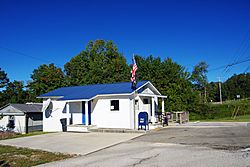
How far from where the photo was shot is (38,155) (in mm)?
11844

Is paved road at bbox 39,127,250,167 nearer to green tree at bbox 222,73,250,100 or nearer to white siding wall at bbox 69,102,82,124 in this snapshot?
white siding wall at bbox 69,102,82,124

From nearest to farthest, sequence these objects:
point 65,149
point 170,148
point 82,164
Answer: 1. point 82,164
2. point 170,148
3. point 65,149

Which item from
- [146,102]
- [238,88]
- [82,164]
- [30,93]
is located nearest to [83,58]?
[30,93]

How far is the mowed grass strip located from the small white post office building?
28.6ft

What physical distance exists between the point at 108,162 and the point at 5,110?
974 inches

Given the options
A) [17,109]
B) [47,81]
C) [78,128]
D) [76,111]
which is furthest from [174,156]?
[47,81]

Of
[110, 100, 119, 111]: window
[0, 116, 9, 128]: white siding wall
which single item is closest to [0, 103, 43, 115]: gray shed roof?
[0, 116, 9, 128]: white siding wall

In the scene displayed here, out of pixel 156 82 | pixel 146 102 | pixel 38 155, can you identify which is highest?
pixel 156 82

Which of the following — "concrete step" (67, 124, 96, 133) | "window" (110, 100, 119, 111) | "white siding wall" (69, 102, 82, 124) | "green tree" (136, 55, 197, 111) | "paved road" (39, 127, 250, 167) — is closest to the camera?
"paved road" (39, 127, 250, 167)

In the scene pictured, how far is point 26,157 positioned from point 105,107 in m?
10.8

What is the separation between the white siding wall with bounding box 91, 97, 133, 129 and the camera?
20.9m

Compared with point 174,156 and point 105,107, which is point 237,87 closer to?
point 105,107

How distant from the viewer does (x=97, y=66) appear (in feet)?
159

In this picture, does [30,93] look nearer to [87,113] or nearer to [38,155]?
[87,113]
